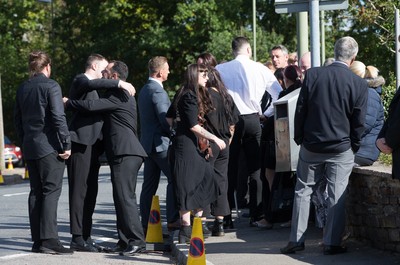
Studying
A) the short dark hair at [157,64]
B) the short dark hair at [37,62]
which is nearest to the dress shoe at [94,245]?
the short dark hair at [37,62]

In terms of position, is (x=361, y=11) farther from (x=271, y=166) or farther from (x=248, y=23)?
(x=248, y=23)

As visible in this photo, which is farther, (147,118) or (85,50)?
(85,50)

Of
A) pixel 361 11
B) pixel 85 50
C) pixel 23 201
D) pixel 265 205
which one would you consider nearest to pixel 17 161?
pixel 85 50

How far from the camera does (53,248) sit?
422 inches

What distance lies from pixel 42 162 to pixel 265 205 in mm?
2806

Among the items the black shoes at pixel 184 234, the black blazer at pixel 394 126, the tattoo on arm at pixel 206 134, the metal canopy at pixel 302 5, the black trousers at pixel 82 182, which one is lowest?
the black shoes at pixel 184 234

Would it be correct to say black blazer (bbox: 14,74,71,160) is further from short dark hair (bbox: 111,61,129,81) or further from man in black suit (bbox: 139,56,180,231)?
man in black suit (bbox: 139,56,180,231)

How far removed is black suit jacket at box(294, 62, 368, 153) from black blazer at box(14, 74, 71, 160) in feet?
8.47

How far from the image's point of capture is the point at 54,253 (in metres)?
10.7

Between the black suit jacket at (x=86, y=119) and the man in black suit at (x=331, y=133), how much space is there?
2266 millimetres

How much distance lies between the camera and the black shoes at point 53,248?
10719 millimetres

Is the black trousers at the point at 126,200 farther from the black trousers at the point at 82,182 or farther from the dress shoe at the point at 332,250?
the dress shoe at the point at 332,250

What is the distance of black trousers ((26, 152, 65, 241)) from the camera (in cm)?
1072

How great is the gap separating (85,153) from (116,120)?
47 centimetres
